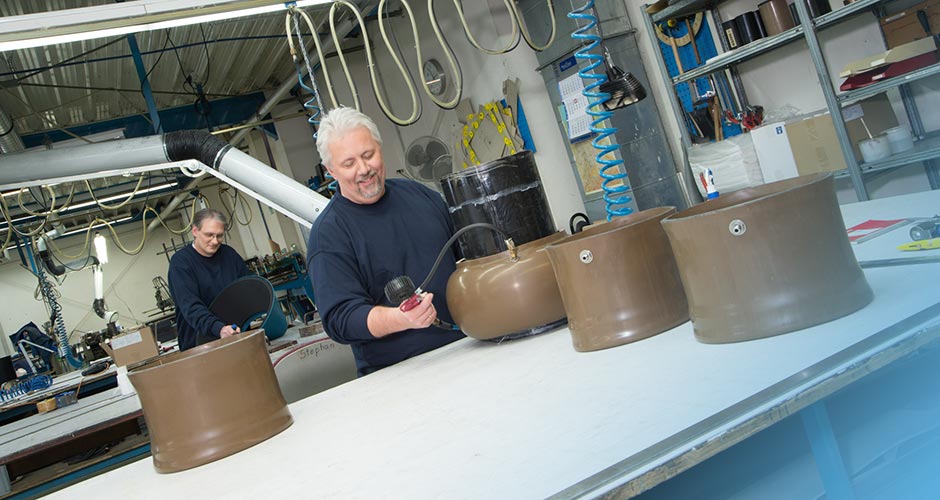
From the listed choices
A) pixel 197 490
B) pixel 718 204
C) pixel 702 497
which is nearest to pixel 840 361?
pixel 702 497

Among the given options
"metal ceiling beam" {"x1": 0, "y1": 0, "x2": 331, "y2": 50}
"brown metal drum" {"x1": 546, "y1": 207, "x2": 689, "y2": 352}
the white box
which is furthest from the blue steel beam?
"brown metal drum" {"x1": 546, "y1": 207, "x2": 689, "y2": 352}

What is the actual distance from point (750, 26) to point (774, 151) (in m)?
0.66

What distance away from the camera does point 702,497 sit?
83 cm

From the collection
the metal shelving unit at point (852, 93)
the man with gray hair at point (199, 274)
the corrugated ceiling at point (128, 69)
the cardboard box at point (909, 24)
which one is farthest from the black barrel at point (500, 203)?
the corrugated ceiling at point (128, 69)

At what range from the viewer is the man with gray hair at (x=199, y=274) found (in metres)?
3.71

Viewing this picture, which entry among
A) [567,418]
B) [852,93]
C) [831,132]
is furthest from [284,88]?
[567,418]

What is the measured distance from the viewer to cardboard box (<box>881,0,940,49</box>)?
3.16 metres

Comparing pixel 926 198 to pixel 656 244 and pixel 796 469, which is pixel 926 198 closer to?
pixel 656 244

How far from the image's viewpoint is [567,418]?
0.92 meters

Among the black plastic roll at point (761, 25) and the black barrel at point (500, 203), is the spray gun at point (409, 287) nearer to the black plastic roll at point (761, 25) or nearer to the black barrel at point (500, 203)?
the black barrel at point (500, 203)

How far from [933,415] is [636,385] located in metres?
0.34

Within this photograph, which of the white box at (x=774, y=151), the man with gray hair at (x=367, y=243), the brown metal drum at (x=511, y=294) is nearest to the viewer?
the brown metal drum at (x=511, y=294)

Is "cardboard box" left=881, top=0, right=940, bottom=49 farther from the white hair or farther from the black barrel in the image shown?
the white hair

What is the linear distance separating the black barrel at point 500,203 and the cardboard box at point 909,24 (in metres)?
2.60
